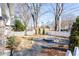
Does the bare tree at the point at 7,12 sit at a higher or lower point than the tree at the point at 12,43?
higher

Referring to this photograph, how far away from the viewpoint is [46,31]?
1.83 meters

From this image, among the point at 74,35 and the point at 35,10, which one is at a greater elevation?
the point at 35,10

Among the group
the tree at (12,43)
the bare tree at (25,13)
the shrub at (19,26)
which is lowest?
the tree at (12,43)

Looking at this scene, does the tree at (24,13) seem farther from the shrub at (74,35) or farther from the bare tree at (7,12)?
the shrub at (74,35)

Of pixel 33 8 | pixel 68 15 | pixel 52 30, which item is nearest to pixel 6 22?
pixel 33 8

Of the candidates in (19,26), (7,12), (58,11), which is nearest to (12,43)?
(19,26)

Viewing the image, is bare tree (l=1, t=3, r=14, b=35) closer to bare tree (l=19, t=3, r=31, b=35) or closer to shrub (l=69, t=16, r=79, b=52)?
bare tree (l=19, t=3, r=31, b=35)

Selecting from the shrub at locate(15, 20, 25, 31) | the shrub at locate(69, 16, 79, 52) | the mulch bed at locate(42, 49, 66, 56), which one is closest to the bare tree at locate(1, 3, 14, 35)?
the shrub at locate(15, 20, 25, 31)

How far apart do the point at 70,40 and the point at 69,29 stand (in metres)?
0.09

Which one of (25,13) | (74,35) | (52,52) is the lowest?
(52,52)

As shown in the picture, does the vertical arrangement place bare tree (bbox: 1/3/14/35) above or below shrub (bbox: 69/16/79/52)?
above

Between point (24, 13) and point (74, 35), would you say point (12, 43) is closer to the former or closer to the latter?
point (24, 13)

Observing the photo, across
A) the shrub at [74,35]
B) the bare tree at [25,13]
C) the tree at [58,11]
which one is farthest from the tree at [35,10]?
the shrub at [74,35]

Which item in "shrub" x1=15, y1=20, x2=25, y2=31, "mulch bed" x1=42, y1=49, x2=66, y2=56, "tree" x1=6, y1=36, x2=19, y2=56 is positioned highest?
"shrub" x1=15, y1=20, x2=25, y2=31
